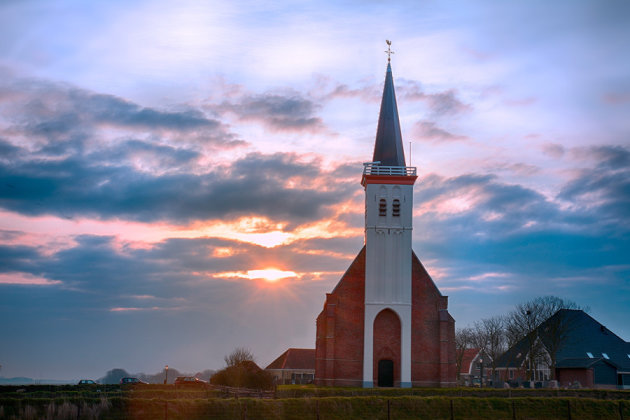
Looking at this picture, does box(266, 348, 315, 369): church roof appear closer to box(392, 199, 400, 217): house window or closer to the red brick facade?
the red brick facade

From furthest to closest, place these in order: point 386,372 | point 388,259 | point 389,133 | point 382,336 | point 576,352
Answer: point 576,352 → point 389,133 → point 388,259 → point 382,336 → point 386,372

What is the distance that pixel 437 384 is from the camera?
170 feet

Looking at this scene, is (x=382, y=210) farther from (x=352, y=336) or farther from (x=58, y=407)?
(x=58, y=407)

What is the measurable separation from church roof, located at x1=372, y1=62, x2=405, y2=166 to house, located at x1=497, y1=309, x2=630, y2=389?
28666 mm

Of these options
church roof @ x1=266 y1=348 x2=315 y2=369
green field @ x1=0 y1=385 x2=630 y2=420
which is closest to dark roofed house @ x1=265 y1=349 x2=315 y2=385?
church roof @ x1=266 y1=348 x2=315 y2=369

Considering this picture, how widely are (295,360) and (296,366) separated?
1381mm

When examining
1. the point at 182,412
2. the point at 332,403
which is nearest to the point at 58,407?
the point at 182,412

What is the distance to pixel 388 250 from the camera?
54.1 m

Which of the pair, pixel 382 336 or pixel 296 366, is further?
Result: pixel 296 366

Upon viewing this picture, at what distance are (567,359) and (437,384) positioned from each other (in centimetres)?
2861

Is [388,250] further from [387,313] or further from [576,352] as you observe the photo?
[576,352]

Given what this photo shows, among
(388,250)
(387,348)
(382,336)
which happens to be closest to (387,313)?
(382,336)

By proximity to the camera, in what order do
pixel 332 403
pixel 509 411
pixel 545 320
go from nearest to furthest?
pixel 332 403, pixel 509 411, pixel 545 320

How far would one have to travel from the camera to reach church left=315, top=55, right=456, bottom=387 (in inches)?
2053
